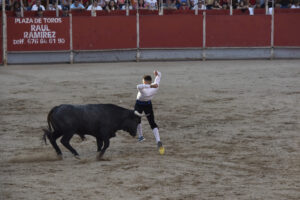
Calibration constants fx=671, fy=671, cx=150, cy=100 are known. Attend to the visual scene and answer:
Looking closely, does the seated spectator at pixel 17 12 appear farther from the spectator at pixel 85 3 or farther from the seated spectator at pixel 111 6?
the seated spectator at pixel 111 6

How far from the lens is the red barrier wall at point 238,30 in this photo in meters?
25.4

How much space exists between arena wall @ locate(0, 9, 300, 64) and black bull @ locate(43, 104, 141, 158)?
14.8m

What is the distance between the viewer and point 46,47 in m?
24.7

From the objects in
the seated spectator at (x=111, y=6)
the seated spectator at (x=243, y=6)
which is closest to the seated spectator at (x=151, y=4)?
the seated spectator at (x=111, y=6)

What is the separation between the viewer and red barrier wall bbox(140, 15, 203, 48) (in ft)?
82.6

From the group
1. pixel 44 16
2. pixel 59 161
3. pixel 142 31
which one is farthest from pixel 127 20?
pixel 59 161

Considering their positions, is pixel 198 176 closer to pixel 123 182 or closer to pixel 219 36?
pixel 123 182

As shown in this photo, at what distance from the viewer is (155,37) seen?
2531 centimetres

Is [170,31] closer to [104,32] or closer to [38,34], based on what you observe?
[104,32]

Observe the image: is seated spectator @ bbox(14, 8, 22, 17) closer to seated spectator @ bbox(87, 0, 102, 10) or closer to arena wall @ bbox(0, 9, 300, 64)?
arena wall @ bbox(0, 9, 300, 64)

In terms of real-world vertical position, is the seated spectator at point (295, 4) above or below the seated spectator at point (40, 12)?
above

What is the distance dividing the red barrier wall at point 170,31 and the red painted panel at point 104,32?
1.50 ft

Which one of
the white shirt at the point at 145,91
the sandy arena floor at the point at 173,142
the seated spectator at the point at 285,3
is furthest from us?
the seated spectator at the point at 285,3

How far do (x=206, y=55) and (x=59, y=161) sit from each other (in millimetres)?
16228
